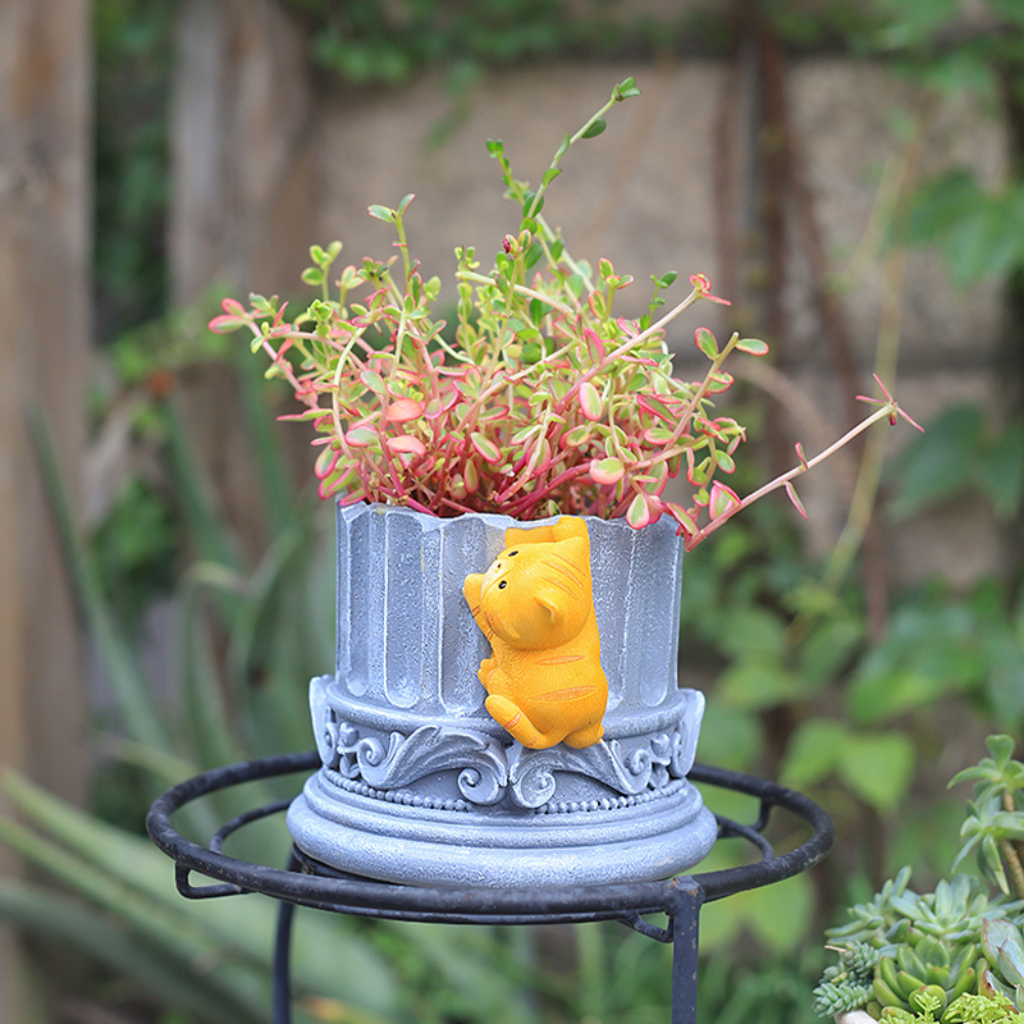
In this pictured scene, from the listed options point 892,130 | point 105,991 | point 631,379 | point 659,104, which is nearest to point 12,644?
point 105,991

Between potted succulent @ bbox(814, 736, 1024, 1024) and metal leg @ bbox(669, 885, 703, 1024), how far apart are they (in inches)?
3.1

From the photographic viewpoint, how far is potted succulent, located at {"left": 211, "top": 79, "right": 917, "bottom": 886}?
0.49 m

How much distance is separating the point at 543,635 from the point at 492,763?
72 millimetres

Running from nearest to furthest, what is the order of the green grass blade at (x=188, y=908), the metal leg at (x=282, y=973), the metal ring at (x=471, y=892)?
1. the metal ring at (x=471, y=892)
2. the metal leg at (x=282, y=973)
3. the green grass blade at (x=188, y=908)

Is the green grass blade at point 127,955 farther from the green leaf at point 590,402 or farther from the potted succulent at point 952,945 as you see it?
the green leaf at point 590,402

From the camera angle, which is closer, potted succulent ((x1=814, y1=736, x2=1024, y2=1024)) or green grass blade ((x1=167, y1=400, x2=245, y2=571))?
potted succulent ((x1=814, y1=736, x2=1024, y2=1024))

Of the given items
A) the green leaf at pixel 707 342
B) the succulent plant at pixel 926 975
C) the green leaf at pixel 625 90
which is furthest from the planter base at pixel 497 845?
the green leaf at pixel 625 90

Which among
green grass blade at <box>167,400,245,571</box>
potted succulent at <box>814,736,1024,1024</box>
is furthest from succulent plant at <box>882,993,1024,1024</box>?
green grass blade at <box>167,400,245,571</box>

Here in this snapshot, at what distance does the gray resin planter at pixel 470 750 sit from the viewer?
0.50 metres

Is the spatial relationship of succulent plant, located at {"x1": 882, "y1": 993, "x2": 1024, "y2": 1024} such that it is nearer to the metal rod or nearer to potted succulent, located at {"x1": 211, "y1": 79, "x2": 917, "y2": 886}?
potted succulent, located at {"x1": 211, "y1": 79, "x2": 917, "y2": 886}

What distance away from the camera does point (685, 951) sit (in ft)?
1.50

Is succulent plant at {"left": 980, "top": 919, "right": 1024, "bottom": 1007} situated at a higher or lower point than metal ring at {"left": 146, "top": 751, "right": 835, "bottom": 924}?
lower


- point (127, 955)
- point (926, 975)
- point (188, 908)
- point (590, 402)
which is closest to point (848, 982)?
point (926, 975)

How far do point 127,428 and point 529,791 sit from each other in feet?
3.91
